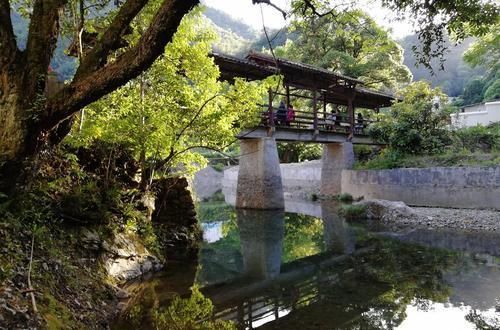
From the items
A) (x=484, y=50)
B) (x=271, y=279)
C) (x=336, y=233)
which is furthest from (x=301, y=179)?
(x=271, y=279)

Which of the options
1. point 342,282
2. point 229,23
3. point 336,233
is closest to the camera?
point 342,282

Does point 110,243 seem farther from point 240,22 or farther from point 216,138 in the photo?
point 240,22

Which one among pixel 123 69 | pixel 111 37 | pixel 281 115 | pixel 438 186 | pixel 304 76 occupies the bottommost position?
pixel 438 186

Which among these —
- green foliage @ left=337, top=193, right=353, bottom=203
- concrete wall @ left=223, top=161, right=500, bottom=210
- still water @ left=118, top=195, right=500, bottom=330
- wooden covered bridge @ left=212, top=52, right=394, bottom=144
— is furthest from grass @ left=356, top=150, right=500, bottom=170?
still water @ left=118, top=195, right=500, bottom=330

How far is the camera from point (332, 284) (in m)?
7.47

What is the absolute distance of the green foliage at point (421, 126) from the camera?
17641mm

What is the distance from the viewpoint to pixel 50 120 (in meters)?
4.62

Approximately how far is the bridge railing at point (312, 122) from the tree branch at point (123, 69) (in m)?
11.4

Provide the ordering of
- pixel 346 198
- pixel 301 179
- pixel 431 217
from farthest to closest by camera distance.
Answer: pixel 301 179
pixel 346 198
pixel 431 217

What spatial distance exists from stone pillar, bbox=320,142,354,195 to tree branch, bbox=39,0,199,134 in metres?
19.4

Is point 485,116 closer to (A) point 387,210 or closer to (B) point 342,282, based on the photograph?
(A) point 387,210

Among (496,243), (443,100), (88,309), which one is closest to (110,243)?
(88,309)

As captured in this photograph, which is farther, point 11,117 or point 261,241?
point 261,241

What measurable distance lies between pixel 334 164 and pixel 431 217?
9.57 m
